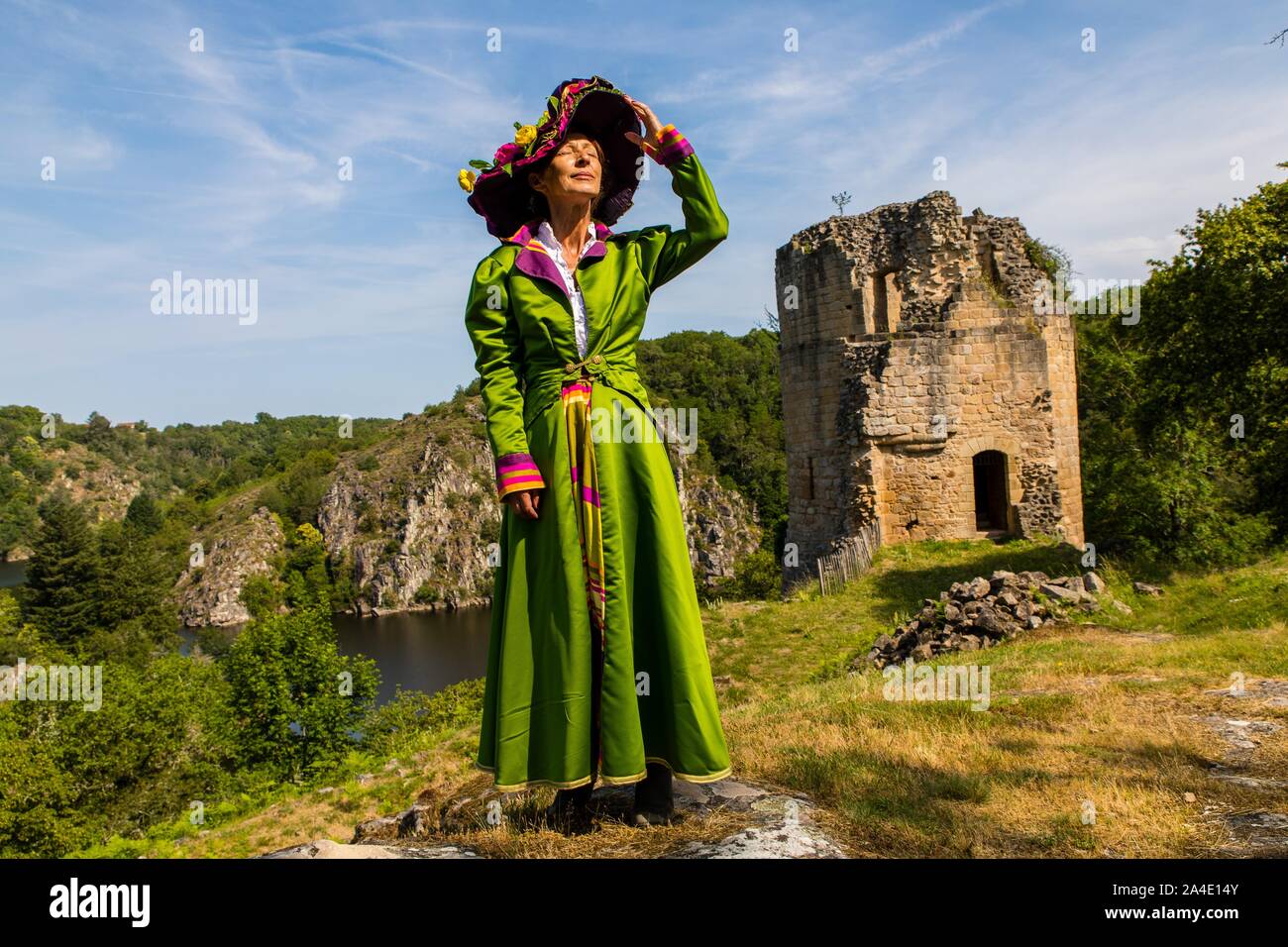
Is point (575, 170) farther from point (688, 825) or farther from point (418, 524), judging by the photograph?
point (418, 524)

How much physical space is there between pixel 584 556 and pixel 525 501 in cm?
33

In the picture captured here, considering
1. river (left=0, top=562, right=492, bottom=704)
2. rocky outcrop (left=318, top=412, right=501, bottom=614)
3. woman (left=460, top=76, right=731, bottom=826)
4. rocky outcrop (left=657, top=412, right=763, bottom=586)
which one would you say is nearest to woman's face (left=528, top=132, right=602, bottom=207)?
woman (left=460, top=76, right=731, bottom=826)

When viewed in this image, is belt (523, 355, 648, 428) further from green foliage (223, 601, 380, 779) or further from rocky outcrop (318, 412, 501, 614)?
rocky outcrop (318, 412, 501, 614)

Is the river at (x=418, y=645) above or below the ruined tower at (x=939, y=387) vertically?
below

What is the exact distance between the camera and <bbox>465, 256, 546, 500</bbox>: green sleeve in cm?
361

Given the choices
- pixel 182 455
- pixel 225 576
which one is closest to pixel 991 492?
pixel 225 576

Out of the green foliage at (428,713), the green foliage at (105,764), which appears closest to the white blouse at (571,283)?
the green foliage at (105,764)

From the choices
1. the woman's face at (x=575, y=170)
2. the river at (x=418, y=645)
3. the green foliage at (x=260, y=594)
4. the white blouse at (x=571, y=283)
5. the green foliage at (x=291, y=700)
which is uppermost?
the woman's face at (x=575, y=170)

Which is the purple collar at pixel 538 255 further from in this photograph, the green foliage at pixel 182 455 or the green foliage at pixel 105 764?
the green foliage at pixel 182 455

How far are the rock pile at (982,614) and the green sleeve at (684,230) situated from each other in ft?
25.8

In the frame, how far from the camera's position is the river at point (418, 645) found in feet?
223

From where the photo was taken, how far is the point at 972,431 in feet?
57.8
